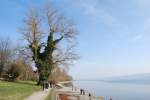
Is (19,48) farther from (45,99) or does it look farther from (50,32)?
(45,99)

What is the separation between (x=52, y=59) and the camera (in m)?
52.7

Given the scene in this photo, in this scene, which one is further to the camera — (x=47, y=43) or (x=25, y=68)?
(x=25, y=68)

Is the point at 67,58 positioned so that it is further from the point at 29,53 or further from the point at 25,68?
the point at 25,68

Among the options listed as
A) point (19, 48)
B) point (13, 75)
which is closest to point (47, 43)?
point (19, 48)

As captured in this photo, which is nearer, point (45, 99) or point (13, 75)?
point (45, 99)

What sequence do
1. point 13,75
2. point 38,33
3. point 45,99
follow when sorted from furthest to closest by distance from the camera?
point 13,75
point 38,33
point 45,99

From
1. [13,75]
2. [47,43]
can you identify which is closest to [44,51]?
[47,43]

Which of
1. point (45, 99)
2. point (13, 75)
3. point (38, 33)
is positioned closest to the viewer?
point (45, 99)

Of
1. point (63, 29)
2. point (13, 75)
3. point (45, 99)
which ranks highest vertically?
point (63, 29)

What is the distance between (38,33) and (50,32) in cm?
238

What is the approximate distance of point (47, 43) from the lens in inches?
2063

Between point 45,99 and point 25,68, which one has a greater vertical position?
point 25,68

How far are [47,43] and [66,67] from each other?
18.4ft

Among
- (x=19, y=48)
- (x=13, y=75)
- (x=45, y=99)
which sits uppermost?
(x=19, y=48)
